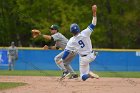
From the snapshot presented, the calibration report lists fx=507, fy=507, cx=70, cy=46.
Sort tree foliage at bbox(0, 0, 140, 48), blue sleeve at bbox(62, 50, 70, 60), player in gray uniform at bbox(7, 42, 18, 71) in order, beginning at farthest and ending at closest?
1. tree foliage at bbox(0, 0, 140, 48)
2. player in gray uniform at bbox(7, 42, 18, 71)
3. blue sleeve at bbox(62, 50, 70, 60)

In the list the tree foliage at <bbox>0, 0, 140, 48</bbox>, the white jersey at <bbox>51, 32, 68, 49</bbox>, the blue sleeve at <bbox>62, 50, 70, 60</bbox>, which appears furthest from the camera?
the tree foliage at <bbox>0, 0, 140, 48</bbox>

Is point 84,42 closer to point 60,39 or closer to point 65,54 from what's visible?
point 65,54

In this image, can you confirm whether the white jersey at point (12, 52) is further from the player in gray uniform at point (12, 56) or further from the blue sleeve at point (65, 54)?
the blue sleeve at point (65, 54)

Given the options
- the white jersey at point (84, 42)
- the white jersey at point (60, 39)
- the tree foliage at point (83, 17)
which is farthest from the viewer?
the tree foliage at point (83, 17)

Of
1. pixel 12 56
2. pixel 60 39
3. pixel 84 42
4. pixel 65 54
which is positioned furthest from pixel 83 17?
pixel 84 42

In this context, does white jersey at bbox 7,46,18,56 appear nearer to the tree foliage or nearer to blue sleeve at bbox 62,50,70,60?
the tree foliage

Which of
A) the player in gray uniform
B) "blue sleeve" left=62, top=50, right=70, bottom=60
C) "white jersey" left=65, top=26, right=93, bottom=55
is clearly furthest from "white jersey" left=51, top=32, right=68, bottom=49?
the player in gray uniform

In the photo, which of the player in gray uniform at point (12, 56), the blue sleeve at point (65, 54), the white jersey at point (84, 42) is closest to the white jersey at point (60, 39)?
the blue sleeve at point (65, 54)

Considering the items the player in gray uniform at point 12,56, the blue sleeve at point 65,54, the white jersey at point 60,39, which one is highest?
the white jersey at point 60,39

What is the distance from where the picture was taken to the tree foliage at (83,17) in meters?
44.2

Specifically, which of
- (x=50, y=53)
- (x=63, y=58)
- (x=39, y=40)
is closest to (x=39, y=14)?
(x=39, y=40)

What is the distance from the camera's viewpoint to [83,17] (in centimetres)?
4456

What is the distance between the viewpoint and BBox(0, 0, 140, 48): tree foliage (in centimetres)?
4425

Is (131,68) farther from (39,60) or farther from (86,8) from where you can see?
(86,8)
